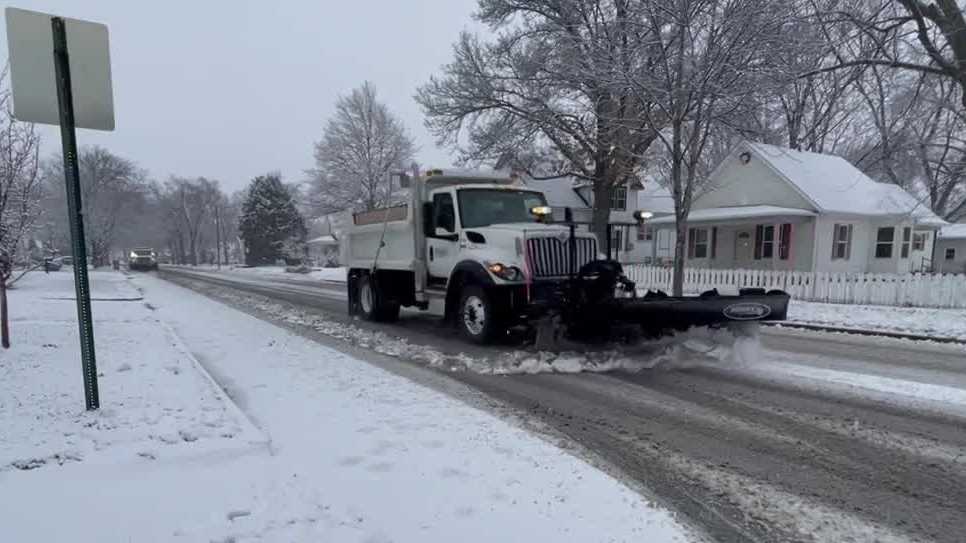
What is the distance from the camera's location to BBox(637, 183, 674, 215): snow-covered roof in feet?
128

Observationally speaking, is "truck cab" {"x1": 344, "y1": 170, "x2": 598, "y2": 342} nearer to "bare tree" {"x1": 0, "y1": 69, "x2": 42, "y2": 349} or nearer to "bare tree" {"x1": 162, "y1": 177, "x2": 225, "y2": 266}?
"bare tree" {"x1": 0, "y1": 69, "x2": 42, "y2": 349}

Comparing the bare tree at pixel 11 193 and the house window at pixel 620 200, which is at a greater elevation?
the house window at pixel 620 200

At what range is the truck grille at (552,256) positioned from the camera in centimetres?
802

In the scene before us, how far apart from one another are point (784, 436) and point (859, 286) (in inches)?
527

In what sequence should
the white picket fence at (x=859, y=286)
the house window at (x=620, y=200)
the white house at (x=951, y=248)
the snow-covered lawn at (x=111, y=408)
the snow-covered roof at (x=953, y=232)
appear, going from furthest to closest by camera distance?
the house window at (x=620, y=200) < the white house at (x=951, y=248) < the snow-covered roof at (x=953, y=232) < the white picket fence at (x=859, y=286) < the snow-covered lawn at (x=111, y=408)

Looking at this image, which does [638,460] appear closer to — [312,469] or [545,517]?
[545,517]

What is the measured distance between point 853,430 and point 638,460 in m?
2.22

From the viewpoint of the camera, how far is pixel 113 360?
649 cm

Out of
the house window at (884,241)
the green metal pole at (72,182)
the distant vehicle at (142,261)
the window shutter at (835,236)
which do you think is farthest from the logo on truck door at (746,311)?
the distant vehicle at (142,261)

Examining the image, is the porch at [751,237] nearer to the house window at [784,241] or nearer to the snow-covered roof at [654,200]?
the house window at [784,241]

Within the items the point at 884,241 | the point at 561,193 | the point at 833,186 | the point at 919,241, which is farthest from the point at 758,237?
the point at 561,193

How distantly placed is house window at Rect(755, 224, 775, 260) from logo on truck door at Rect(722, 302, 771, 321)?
18283 millimetres

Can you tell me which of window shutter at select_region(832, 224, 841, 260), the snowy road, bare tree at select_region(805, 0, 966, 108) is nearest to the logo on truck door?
the snowy road

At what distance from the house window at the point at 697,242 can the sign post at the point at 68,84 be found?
25095 millimetres
